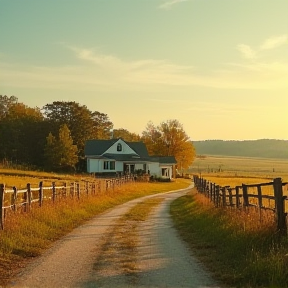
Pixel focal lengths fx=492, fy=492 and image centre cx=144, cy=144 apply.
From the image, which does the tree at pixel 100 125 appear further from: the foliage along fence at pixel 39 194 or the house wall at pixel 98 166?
the foliage along fence at pixel 39 194

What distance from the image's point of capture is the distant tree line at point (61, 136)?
80.0 m

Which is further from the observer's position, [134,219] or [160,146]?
[160,146]

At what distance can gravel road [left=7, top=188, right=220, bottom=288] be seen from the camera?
9.38 metres

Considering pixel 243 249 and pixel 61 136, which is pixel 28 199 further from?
pixel 61 136

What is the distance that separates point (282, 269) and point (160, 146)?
9329cm

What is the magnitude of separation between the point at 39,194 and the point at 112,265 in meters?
9.28

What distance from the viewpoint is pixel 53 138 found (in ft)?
259

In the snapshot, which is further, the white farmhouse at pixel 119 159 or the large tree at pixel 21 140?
the large tree at pixel 21 140

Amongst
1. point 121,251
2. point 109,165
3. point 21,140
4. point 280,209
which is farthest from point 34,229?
point 21,140

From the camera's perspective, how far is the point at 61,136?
78.2 metres

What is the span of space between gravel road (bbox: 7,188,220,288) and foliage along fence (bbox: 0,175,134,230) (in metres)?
2.06

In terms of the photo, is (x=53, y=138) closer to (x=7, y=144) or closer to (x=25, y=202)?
(x=7, y=144)

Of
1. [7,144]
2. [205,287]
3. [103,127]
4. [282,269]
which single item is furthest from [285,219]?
[103,127]

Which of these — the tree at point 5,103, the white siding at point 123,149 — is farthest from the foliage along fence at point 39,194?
the tree at point 5,103
